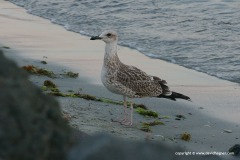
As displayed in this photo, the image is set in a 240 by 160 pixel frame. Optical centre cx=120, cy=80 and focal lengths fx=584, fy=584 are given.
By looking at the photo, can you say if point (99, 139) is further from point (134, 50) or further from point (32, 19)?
point (32, 19)

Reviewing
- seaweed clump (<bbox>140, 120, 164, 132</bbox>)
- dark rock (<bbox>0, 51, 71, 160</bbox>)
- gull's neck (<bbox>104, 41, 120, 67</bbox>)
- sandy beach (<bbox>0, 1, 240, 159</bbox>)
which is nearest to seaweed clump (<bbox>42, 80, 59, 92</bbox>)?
sandy beach (<bbox>0, 1, 240, 159</bbox>)

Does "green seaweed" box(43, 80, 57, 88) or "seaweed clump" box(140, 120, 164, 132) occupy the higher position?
"green seaweed" box(43, 80, 57, 88)

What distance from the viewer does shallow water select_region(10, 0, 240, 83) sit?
13148mm

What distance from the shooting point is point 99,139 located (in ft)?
7.13

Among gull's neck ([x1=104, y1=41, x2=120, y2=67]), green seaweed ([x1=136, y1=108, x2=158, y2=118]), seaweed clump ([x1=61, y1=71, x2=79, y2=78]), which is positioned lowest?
green seaweed ([x1=136, y1=108, x2=158, y2=118])

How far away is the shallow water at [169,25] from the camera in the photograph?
13148 millimetres

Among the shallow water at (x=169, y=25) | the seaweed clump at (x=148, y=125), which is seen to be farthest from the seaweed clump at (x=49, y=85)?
the shallow water at (x=169, y=25)

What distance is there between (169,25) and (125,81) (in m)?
8.52

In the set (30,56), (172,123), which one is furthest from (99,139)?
(30,56)

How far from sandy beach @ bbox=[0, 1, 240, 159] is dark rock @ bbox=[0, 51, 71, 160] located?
353cm

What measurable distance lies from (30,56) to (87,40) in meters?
2.77

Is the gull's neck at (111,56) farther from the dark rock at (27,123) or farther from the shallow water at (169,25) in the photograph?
the dark rock at (27,123)

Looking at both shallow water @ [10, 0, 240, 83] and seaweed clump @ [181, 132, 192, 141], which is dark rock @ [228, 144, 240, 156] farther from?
shallow water @ [10, 0, 240, 83]

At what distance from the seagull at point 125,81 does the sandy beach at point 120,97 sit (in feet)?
1.18
